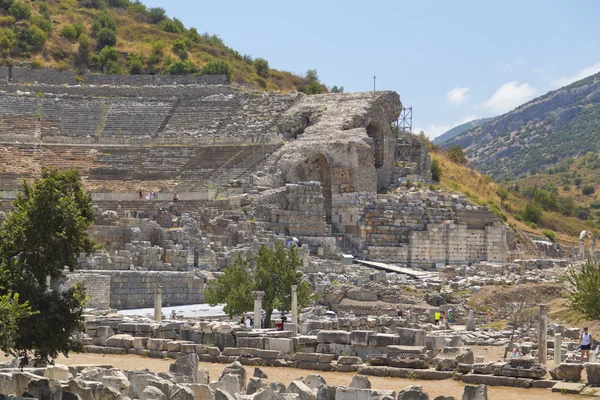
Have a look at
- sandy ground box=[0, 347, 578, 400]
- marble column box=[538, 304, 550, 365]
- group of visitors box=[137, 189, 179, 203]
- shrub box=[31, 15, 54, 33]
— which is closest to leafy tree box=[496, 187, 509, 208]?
group of visitors box=[137, 189, 179, 203]

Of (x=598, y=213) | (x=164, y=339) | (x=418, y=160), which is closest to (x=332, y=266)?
(x=418, y=160)

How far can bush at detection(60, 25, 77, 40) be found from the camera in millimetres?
68500

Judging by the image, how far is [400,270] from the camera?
147 ft

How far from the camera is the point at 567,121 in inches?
5940

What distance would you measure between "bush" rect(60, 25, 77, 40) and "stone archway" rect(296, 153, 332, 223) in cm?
2387

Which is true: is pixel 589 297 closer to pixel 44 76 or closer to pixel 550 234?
pixel 550 234

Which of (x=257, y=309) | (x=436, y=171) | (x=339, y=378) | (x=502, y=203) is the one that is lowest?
(x=339, y=378)

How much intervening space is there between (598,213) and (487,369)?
Result: 78573mm

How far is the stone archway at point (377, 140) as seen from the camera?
53969 millimetres

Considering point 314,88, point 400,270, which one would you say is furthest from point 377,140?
point 314,88

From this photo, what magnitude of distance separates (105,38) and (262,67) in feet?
31.5

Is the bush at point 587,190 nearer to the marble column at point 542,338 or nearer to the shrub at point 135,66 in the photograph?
the shrub at point 135,66

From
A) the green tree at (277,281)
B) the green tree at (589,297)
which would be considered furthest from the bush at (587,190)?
the green tree at (589,297)

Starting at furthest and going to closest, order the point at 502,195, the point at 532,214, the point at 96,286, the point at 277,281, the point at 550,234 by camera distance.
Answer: the point at 532,214 < the point at 502,195 < the point at 550,234 < the point at 96,286 < the point at 277,281
